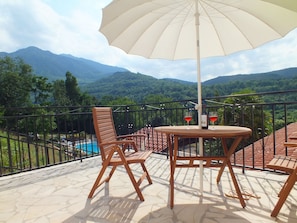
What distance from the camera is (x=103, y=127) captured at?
2740mm

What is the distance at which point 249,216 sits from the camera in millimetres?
1988

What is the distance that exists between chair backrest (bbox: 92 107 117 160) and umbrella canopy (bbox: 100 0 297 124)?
0.86m

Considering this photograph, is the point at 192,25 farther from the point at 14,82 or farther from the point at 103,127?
the point at 14,82

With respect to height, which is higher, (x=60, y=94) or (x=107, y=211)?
(x=60, y=94)

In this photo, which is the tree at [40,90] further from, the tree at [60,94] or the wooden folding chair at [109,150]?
the wooden folding chair at [109,150]

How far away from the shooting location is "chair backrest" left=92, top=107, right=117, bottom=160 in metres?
2.53

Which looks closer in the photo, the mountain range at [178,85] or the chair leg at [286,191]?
the chair leg at [286,191]

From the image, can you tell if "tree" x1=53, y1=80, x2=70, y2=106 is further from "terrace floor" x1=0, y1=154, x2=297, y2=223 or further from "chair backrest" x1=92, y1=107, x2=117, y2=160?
"chair backrest" x1=92, y1=107, x2=117, y2=160

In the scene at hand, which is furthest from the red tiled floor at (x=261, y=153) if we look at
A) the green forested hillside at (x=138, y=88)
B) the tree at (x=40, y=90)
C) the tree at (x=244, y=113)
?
the tree at (x=40, y=90)

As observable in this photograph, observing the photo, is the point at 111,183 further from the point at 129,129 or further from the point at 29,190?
the point at 129,129

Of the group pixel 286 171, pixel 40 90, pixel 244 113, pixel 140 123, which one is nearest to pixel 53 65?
pixel 40 90

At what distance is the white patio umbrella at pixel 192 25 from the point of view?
2.16 meters

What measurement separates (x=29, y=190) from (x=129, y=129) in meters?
2.49

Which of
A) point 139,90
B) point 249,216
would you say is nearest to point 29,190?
point 249,216
